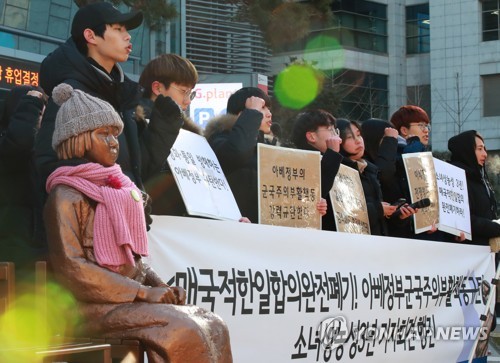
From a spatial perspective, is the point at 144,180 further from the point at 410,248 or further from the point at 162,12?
the point at 162,12

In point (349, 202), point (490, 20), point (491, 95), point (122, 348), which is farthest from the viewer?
point (490, 20)

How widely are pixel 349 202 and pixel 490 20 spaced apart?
3859 cm

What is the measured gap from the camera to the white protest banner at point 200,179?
18.3 ft

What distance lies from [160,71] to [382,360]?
2380mm

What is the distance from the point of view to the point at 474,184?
8875mm

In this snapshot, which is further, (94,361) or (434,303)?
(434,303)

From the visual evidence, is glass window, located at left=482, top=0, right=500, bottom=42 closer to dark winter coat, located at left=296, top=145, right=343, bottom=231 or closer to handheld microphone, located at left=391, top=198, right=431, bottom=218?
handheld microphone, located at left=391, top=198, right=431, bottom=218

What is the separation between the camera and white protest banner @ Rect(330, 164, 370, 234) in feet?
22.7

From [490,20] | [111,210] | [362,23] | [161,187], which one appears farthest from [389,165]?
[362,23]

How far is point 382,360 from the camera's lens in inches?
263

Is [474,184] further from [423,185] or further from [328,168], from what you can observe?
[328,168]

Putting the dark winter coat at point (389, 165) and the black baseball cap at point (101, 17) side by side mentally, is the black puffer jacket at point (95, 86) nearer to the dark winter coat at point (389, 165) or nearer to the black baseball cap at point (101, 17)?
the black baseball cap at point (101, 17)

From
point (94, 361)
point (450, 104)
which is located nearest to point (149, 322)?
point (94, 361)

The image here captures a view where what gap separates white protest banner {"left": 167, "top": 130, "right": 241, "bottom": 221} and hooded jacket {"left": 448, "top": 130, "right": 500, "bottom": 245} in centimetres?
336
